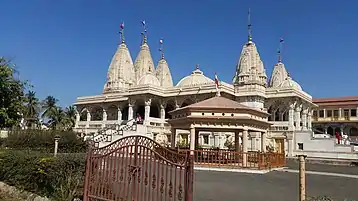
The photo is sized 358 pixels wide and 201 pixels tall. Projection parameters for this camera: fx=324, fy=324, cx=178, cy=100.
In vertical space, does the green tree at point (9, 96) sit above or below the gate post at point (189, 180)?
above

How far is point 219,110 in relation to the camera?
20.0m

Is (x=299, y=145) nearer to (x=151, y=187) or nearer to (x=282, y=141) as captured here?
(x=282, y=141)

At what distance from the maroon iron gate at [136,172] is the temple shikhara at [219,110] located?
41.5ft

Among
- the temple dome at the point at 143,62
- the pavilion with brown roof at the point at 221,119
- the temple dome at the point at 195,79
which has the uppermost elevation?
the temple dome at the point at 143,62

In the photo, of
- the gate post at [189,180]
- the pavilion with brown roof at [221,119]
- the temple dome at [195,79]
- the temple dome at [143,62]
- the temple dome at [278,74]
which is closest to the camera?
the gate post at [189,180]

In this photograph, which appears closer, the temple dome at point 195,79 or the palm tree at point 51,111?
the temple dome at point 195,79

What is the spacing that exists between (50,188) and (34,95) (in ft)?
182

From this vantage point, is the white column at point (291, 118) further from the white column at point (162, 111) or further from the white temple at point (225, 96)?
the white column at point (162, 111)

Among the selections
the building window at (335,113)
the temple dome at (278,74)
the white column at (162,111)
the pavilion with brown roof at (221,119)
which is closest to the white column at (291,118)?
the white column at (162,111)

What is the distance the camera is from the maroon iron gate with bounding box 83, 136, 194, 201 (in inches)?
233

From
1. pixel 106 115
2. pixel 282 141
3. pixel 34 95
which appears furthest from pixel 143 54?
pixel 282 141

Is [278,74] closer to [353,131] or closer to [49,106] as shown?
[353,131]

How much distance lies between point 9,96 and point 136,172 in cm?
2301

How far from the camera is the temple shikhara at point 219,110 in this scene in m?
20.2
